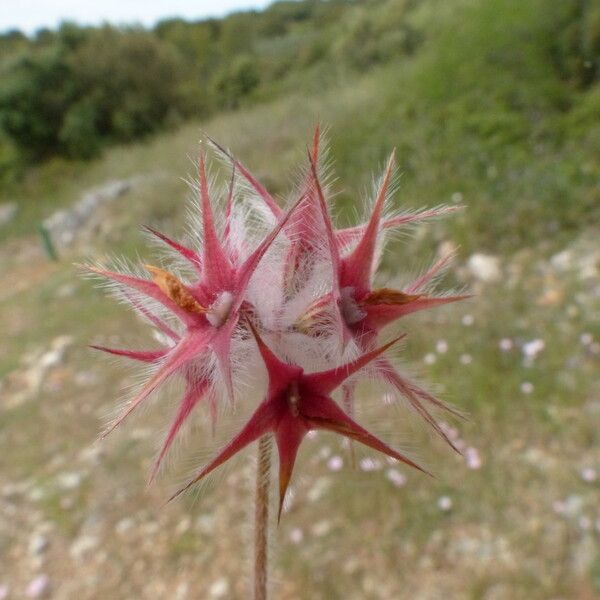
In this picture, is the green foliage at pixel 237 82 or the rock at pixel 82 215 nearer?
the rock at pixel 82 215

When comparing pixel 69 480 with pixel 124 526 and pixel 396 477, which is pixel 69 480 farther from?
pixel 396 477

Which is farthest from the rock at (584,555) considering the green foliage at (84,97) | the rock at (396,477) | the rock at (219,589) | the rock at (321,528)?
the green foliage at (84,97)

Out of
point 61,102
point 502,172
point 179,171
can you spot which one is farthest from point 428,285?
point 61,102

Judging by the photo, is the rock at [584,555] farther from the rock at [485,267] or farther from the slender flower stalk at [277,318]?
the rock at [485,267]

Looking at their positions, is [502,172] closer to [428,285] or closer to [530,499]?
[530,499]

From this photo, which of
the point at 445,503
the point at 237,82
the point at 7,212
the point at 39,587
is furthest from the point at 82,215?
the point at 445,503

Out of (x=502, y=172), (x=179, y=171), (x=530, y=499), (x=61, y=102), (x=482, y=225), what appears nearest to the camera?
(x=530, y=499)
